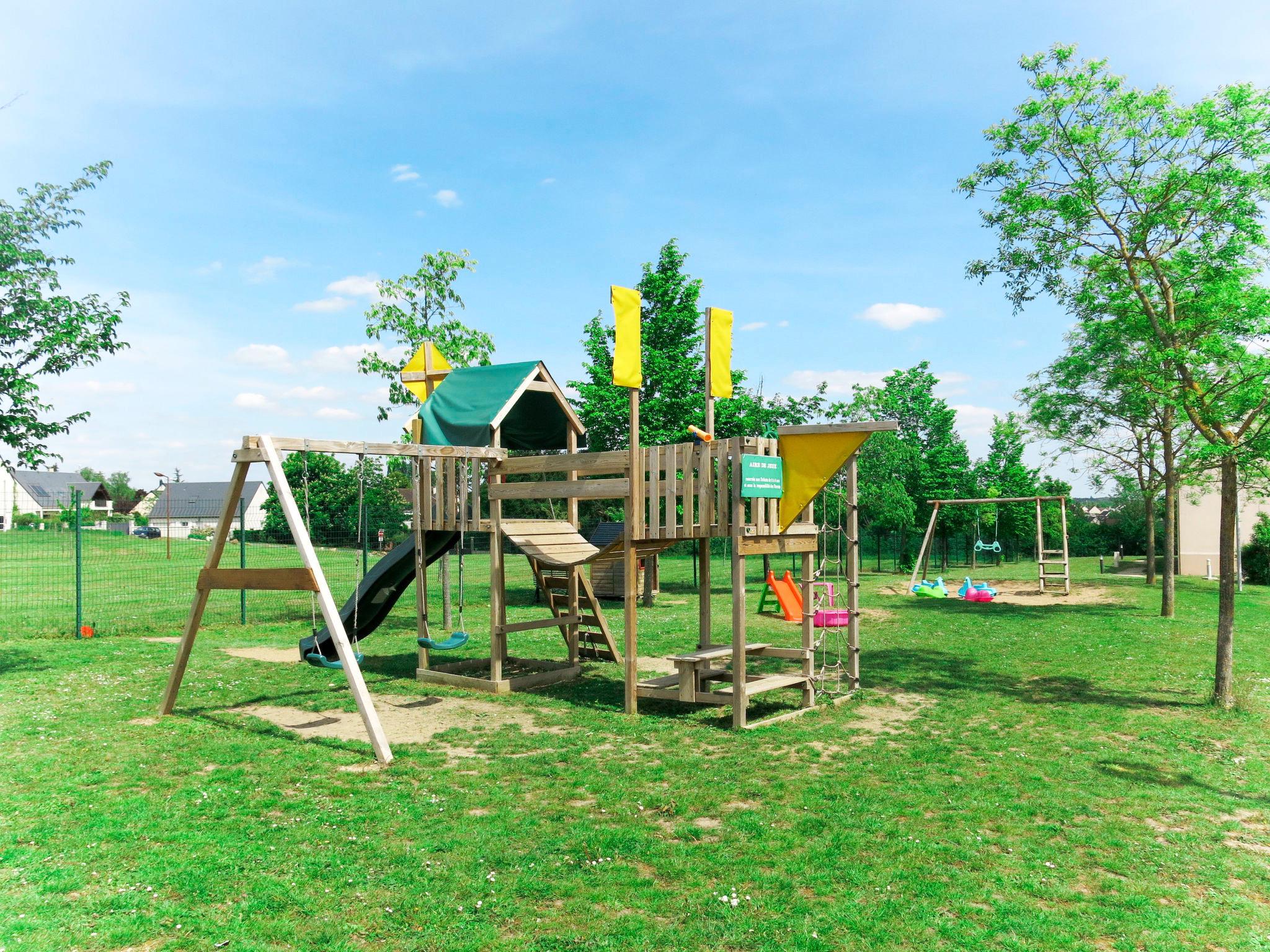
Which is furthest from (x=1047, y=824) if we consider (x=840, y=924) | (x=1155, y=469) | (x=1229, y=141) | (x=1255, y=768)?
(x=1155, y=469)

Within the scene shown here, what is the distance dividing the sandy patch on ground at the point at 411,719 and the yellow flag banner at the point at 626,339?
3.96m

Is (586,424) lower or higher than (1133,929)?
higher

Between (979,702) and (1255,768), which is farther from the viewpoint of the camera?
(979,702)

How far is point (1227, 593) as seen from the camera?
10.6m

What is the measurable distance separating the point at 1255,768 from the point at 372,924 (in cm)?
763

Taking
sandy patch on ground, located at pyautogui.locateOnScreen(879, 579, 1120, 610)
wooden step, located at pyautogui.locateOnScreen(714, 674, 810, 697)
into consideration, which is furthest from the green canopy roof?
sandy patch on ground, located at pyautogui.locateOnScreen(879, 579, 1120, 610)

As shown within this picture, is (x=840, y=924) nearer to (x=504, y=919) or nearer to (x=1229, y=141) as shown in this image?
(x=504, y=919)

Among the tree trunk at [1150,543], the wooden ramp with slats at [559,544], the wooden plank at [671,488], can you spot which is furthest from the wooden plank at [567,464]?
the tree trunk at [1150,543]

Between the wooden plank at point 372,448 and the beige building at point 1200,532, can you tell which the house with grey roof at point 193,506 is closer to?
the wooden plank at point 372,448

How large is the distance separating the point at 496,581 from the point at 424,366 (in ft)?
12.5

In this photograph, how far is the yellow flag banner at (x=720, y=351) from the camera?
33.8 feet

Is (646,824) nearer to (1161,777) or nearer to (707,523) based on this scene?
(707,523)

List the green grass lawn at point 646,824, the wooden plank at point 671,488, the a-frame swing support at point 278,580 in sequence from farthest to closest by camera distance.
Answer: the wooden plank at point 671,488, the a-frame swing support at point 278,580, the green grass lawn at point 646,824

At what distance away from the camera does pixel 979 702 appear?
1038 centimetres
